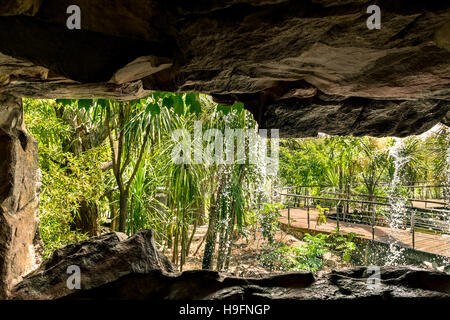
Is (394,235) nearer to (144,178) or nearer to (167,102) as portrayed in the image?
(144,178)

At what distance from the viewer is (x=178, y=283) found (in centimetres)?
164

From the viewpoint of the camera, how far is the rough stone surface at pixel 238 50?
0.98m

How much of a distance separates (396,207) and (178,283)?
221 inches

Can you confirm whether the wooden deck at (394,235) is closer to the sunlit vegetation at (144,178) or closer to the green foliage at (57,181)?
the sunlit vegetation at (144,178)

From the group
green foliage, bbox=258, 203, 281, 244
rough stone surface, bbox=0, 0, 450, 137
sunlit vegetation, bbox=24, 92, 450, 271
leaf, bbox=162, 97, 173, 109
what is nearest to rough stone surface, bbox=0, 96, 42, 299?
rough stone surface, bbox=0, 0, 450, 137

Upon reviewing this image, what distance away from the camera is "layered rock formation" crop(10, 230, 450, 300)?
157 centimetres

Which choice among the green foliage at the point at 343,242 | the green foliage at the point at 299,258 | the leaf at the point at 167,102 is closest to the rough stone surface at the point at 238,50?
the leaf at the point at 167,102

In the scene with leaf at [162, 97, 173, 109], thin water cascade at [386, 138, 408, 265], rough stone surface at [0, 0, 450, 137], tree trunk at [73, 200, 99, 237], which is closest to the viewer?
rough stone surface at [0, 0, 450, 137]

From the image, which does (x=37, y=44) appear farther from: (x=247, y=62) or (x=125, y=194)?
(x=125, y=194)

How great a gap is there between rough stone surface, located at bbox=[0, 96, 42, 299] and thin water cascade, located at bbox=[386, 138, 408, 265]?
188 inches

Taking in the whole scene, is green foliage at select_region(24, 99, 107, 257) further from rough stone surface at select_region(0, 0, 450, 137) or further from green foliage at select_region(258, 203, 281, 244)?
green foliage at select_region(258, 203, 281, 244)

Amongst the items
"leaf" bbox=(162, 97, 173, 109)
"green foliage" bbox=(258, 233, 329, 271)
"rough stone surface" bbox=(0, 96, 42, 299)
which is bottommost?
"green foliage" bbox=(258, 233, 329, 271)

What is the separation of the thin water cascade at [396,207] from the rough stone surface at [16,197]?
15.6 ft

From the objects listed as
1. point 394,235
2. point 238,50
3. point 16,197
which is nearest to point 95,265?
point 16,197
